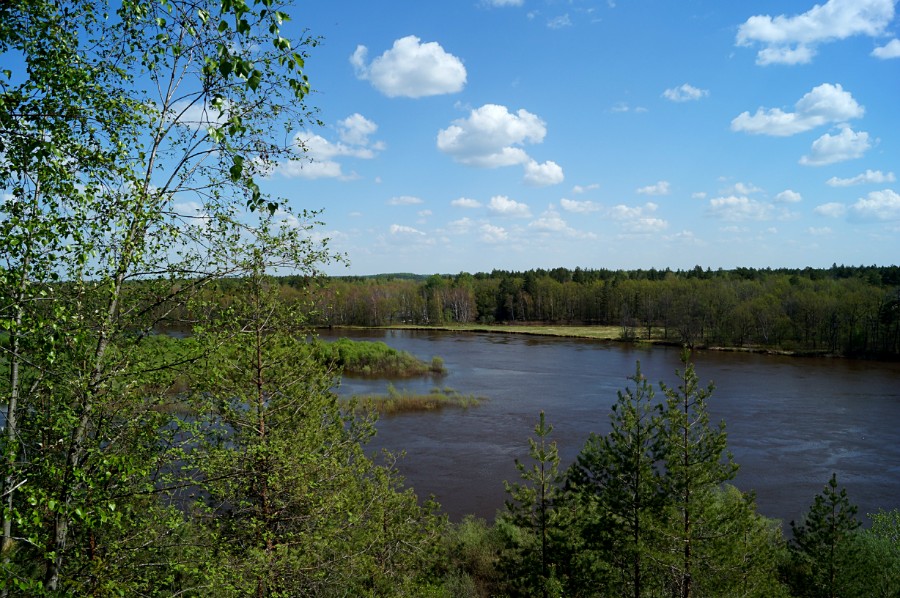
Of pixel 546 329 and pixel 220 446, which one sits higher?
pixel 220 446

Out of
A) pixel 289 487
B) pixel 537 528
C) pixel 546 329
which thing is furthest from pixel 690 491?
pixel 546 329

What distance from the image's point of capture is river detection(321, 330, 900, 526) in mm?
21812

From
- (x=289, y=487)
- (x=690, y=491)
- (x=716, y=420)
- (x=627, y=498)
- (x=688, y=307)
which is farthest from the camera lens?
(x=688, y=307)

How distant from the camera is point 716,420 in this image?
3008cm

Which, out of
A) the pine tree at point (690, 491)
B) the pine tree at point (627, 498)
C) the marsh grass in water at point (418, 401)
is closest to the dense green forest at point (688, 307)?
the marsh grass in water at point (418, 401)

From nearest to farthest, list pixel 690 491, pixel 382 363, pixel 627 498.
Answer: pixel 690 491
pixel 627 498
pixel 382 363

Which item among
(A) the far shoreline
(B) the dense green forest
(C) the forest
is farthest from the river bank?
(C) the forest

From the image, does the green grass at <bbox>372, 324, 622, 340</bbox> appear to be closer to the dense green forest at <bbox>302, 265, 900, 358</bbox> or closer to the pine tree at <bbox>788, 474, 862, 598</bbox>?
the dense green forest at <bbox>302, 265, 900, 358</bbox>

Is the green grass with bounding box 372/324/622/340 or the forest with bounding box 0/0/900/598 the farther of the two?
the green grass with bounding box 372/324/622/340

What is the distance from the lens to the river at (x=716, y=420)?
859 inches

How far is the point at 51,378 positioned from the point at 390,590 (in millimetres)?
7160

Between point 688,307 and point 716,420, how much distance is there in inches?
1625

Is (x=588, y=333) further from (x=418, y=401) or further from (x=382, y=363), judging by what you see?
(x=418, y=401)

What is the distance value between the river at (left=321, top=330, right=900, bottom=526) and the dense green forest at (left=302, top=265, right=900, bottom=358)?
6.85m
